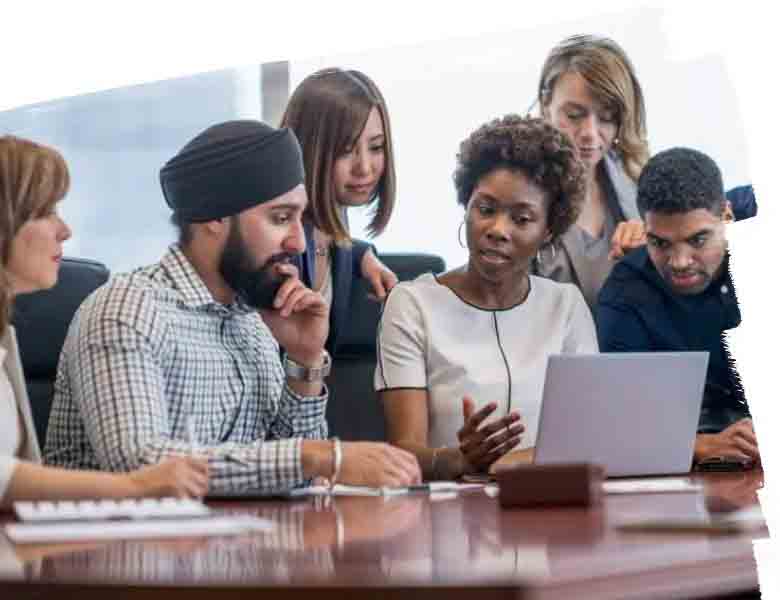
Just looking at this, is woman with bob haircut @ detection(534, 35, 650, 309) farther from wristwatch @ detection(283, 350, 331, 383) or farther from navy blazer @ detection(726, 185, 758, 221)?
wristwatch @ detection(283, 350, 331, 383)

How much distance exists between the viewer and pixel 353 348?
3404 millimetres

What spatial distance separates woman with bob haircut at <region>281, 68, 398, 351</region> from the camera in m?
3.41

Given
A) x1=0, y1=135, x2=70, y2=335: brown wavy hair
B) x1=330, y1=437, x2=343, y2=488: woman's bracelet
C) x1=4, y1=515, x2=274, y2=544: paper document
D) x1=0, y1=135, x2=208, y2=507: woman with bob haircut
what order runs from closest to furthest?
1. x1=4, y1=515, x2=274, y2=544: paper document
2. x1=0, y1=135, x2=208, y2=507: woman with bob haircut
3. x1=330, y1=437, x2=343, y2=488: woman's bracelet
4. x1=0, y1=135, x2=70, y2=335: brown wavy hair

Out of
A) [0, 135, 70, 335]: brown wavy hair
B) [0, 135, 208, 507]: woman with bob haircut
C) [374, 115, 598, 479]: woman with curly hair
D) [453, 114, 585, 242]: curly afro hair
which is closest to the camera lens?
[0, 135, 208, 507]: woman with bob haircut

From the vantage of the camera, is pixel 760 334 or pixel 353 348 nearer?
pixel 760 334

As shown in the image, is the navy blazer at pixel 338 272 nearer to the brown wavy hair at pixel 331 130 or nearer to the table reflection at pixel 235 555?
the brown wavy hair at pixel 331 130

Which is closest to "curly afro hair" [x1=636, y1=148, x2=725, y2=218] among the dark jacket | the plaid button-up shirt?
the dark jacket

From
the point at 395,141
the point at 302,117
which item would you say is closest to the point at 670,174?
the point at 395,141

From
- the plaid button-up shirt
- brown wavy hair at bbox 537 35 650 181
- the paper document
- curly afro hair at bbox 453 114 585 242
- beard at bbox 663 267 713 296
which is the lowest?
the paper document

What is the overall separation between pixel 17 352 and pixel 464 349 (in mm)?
1154

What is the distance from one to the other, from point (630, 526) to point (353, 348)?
6.71 ft

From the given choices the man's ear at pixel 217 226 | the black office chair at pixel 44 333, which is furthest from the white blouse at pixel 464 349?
the black office chair at pixel 44 333

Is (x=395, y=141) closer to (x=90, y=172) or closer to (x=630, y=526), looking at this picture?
(x=90, y=172)

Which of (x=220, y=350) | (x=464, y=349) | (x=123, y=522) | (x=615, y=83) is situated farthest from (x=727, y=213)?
(x=123, y=522)
